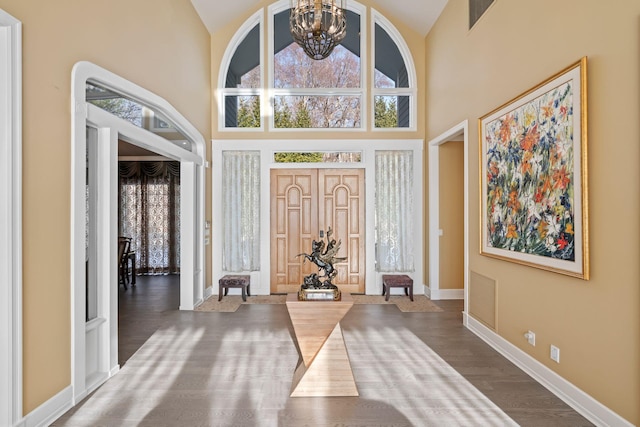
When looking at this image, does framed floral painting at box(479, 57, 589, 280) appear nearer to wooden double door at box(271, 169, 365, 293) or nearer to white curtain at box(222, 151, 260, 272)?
wooden double door at box(271, 169, 365, 293)

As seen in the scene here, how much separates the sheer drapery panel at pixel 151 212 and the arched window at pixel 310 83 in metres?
2.95

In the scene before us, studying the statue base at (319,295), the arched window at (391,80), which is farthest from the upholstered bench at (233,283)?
the arched window at (391,80)

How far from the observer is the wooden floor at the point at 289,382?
8.02 feet

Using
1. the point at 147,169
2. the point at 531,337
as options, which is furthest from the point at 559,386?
the point at 147,169

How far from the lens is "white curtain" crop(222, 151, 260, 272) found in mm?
5977

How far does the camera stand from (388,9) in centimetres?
591

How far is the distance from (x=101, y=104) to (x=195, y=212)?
2.43m

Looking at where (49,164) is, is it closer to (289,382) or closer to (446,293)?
(289,382)

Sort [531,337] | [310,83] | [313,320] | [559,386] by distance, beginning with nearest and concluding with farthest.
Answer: [559,386]
[313,320]
[531,337]
[310,83]

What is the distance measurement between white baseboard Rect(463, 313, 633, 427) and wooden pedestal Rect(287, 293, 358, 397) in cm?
154

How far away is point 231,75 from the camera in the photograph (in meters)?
6.07

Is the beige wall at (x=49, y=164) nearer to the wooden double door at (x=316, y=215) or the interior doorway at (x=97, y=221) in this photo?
the interior doorway at (x=97, y=221)

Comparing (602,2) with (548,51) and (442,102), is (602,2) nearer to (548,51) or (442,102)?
(548,51)
